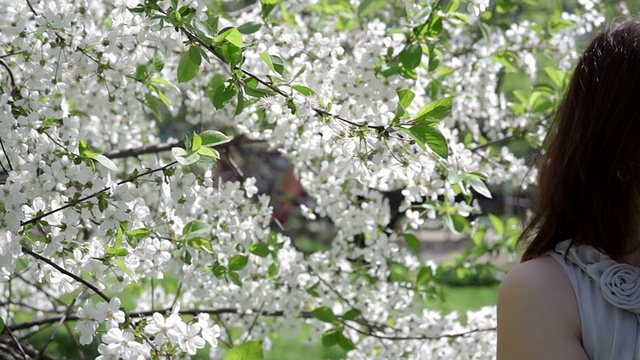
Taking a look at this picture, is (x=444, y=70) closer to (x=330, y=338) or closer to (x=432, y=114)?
(x=330, y=338)

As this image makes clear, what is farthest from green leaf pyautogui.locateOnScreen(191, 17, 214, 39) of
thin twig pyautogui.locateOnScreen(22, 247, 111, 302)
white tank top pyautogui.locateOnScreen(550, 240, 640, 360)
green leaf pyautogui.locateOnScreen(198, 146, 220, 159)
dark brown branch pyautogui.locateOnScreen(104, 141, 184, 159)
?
dark brown branch pyautogui.locateOnScreen(104, 141, 184, 159)

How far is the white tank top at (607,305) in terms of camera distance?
1.28 m

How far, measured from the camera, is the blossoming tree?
1669mm

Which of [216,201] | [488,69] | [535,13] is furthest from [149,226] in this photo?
[535,13]

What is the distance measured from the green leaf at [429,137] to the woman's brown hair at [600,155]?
257 mm

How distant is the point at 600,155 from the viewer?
135 cm

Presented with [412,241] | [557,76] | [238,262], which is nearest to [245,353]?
[238,262]

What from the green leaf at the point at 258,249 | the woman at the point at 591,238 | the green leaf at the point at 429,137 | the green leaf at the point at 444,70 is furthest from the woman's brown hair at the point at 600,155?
the green leaf at the point at 444,70

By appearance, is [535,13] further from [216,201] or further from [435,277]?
[216,201]

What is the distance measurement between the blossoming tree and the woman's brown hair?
30 cm

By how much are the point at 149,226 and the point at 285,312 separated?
95 cm

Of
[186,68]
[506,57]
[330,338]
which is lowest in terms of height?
[330,338]

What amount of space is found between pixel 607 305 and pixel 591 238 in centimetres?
12

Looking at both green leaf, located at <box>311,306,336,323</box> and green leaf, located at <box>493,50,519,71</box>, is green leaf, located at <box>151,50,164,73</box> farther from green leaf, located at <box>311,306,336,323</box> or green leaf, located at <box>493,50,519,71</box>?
green leaf, located at <box>493,50,519,71</box>
